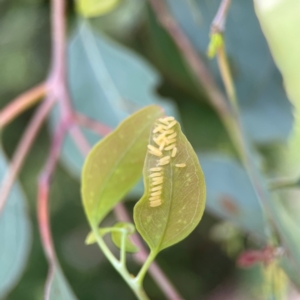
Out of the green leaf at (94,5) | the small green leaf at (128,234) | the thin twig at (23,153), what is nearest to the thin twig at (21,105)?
the thin twig at (23,153)

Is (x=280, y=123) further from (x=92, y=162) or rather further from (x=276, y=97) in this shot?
(x=92, y=162)

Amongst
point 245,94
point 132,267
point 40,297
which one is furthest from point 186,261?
point 245,94

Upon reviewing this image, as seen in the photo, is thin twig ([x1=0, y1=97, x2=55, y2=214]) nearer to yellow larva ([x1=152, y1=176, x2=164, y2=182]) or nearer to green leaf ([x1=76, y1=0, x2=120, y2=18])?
green leaf ([x1=76, y1=0, x2=120, y2=18])

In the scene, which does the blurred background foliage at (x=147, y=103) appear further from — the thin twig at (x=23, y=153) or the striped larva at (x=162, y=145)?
the striped larva at (x=162, y=145)

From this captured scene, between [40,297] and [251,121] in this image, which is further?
[40,297]

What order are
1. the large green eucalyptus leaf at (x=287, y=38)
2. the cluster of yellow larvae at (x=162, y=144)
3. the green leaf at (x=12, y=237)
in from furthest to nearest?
the green leaf at (x=12, y=237) < the large green eucalyptus leaf at (x=287, y=38) < the cluster of yellow larvae at (x=162, y=144)

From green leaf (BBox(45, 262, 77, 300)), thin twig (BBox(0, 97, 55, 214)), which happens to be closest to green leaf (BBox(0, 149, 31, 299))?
thin twig (BBox(0, 97, 55, 214))
